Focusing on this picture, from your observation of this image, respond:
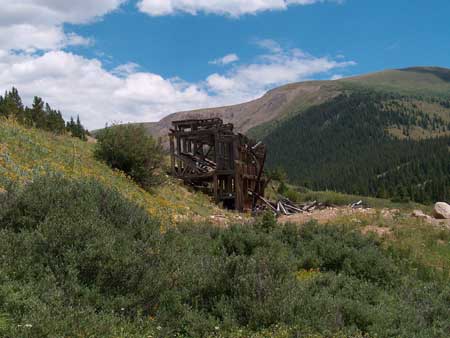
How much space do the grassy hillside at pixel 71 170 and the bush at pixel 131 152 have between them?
0.61 metres

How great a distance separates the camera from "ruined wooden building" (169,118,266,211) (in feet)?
75.3

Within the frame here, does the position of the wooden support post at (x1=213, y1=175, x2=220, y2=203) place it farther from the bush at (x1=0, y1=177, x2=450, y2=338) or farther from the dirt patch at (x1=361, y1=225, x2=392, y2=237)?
the bush at (x1=0, y1=177, x2=450, y2=338)

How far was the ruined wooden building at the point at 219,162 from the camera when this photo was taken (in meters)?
23.0

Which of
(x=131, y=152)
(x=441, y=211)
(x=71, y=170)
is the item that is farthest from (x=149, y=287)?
(x=441, y=211)

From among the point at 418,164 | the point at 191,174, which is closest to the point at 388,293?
the point at 191,174

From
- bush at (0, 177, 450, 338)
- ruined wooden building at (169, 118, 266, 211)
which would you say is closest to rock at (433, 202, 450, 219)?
ruined wooden building at (169, 118, 266, 211)

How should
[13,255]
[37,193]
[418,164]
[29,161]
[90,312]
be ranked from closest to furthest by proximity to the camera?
[90,312] < [13,255] < [37,193] < [29,161] < [418,164]

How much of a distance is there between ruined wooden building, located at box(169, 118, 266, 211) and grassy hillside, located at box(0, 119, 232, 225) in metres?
2.19

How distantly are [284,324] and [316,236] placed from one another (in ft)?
20.5

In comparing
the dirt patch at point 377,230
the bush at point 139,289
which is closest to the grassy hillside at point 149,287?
the bush at point 139,289

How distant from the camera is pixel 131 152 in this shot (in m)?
18.1

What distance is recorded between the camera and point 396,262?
9.98 meters

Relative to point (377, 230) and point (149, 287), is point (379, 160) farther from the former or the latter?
point (149, 287)

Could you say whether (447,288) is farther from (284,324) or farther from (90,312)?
(90,312)
